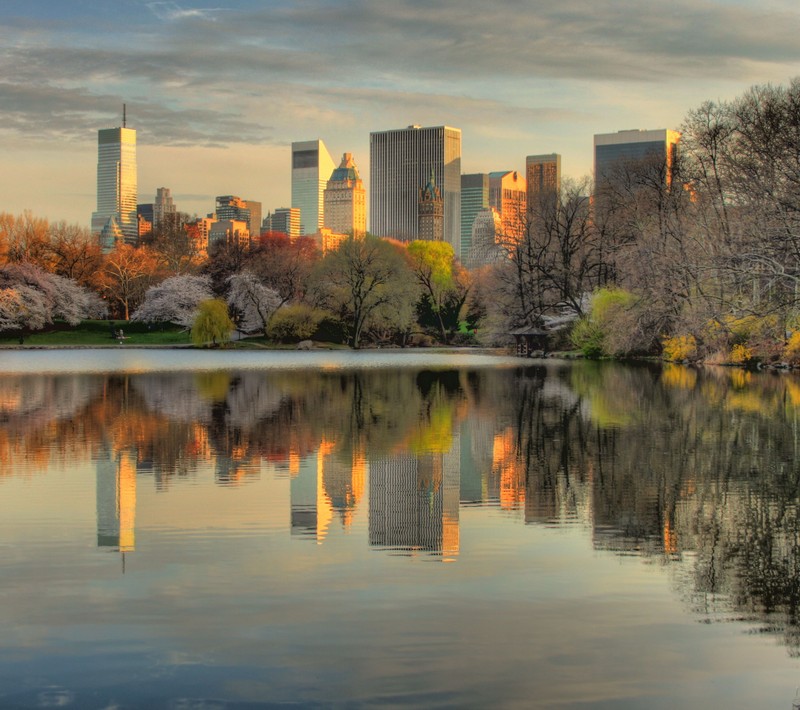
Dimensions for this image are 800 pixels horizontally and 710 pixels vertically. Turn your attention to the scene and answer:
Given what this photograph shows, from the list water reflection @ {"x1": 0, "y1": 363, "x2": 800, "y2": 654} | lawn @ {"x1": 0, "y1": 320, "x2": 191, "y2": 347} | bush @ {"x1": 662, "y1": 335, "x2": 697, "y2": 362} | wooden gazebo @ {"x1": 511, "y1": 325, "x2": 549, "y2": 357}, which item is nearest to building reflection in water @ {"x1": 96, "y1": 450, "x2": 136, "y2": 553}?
water reflection @ {"x1": 0, "y1": 363, "x2": 800, "y2": 654}

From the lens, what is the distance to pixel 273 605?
8.69m

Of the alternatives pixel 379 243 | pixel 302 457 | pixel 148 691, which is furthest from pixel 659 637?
pixel 379 243

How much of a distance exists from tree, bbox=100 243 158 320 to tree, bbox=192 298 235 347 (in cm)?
1861

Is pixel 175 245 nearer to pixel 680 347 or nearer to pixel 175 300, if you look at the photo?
pixel 175 300

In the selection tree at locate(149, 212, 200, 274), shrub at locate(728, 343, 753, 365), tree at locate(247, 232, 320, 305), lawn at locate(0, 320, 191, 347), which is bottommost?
shrub at locate(728, 343, 753, 365)

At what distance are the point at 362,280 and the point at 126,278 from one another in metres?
25.7

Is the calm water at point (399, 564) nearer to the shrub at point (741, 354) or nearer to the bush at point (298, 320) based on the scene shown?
the shrub at point (741, 354)

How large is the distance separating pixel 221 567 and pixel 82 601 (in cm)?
153

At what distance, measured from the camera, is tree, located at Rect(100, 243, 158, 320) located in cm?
9425

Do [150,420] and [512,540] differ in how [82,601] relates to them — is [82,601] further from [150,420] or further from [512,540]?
[150,420]

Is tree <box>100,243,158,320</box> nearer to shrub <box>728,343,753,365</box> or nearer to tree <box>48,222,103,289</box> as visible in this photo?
tree <box>48,222,103,289</box>

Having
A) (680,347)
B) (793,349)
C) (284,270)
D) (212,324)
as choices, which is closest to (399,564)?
(793,349)

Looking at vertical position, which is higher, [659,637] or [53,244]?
[53,244]

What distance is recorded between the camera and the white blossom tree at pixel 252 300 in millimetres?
84000
